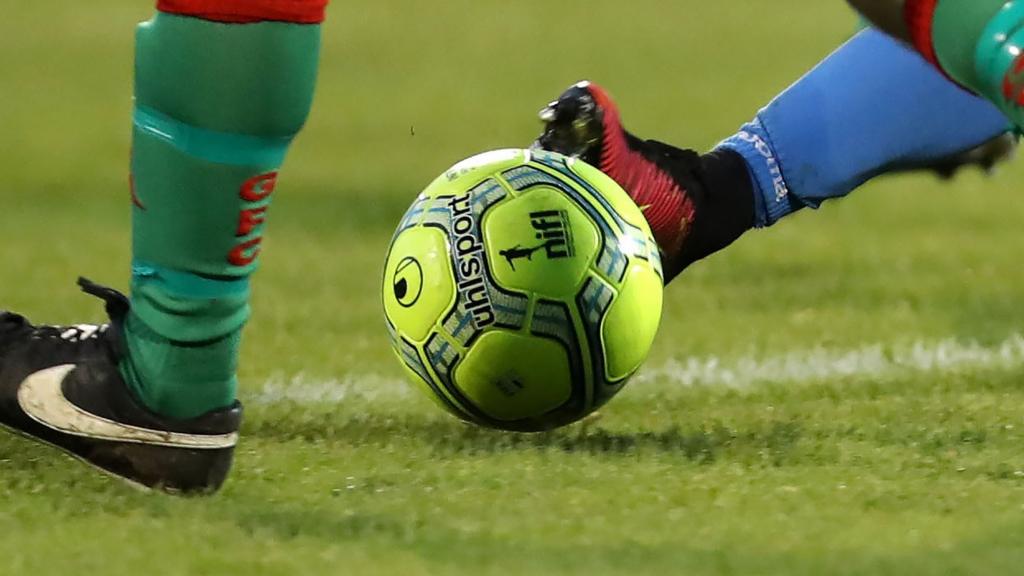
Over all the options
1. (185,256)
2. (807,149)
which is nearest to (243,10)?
(185,256)

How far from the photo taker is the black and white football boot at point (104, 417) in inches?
98.1

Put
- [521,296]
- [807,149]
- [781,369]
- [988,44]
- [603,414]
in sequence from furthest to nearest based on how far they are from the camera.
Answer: [781,369], [807,149], [603,414], [521,296], [988,44]

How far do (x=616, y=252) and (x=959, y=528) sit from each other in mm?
796

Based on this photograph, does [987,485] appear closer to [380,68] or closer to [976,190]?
[976,190]

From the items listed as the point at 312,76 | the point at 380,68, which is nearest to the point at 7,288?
the point at 312,76

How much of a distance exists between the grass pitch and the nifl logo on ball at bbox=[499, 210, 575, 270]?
0.31 m

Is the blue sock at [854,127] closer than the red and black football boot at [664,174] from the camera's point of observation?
No

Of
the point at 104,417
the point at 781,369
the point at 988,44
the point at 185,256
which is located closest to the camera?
the point at 988,44

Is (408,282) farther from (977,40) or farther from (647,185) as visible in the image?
(977,40)

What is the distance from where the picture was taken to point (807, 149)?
3443 mm

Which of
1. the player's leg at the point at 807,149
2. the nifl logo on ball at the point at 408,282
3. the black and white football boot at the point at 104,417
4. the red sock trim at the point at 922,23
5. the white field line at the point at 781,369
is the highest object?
the red sock trim at the point at 922,23

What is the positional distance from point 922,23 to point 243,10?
2.90ft

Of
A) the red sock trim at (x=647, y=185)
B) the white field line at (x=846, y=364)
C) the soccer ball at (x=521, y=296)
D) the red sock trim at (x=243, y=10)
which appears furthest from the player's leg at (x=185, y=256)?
the white field line at (x=846, y=364)

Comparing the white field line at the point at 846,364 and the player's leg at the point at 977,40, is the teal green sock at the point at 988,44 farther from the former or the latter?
the white field line at the point at 846,364
